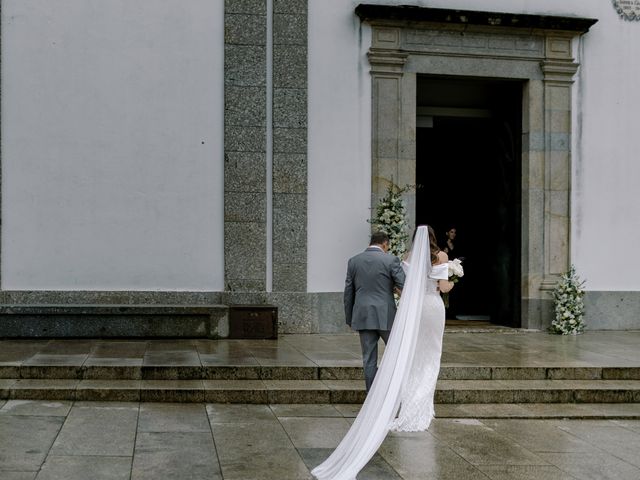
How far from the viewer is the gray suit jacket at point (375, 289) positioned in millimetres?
9227

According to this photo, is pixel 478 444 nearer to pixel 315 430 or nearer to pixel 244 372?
pixel 315 430

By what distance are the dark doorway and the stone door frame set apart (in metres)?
0.40

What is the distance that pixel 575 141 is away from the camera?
1584 cm

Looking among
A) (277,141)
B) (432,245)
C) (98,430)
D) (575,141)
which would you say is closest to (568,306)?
(575,141)

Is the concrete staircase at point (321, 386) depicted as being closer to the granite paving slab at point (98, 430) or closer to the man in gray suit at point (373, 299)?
the granite paving slab at point (98, 430)

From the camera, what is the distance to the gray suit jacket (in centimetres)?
923

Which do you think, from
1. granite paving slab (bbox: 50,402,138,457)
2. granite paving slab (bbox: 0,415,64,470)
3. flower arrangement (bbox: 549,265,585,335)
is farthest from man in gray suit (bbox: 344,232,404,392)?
flower arrangement (bbox: 549,265,585,335)

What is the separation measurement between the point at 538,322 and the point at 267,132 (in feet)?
18.2

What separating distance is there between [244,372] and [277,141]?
497 cm

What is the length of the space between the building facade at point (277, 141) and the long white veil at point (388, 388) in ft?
19.6

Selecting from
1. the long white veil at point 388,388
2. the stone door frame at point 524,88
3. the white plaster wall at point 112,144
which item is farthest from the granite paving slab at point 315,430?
the stone door frame at point 524,88

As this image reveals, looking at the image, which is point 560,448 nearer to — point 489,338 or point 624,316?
point 489,338

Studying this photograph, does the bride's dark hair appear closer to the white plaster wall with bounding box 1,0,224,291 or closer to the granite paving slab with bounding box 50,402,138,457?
the granite paving slab with bounding box 50,402,138,457

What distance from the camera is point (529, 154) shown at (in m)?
15.8
